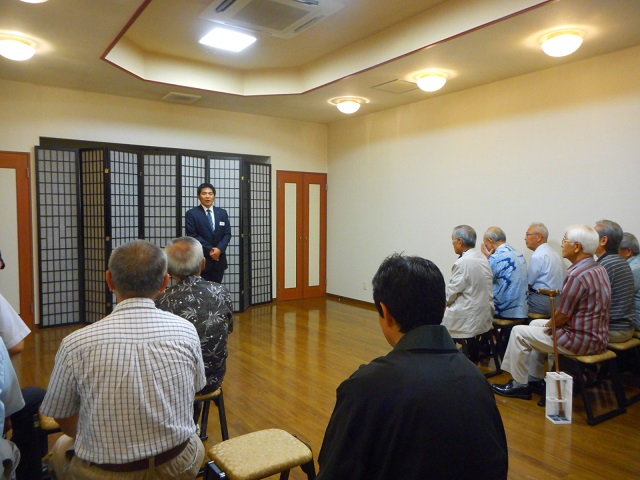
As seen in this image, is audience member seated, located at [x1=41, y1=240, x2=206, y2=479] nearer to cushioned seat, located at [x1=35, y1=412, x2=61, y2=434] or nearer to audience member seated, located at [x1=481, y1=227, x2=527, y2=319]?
cushioned seat, located at [x1=35, y1=412, x2=61, y2=434]

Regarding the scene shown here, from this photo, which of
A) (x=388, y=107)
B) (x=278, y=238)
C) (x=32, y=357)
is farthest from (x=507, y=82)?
(x=32, y=357)

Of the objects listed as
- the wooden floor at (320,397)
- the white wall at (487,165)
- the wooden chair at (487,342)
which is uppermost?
the white wall at (487,165)

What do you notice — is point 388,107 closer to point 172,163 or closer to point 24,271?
point 172,163

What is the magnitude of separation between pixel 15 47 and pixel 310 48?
8.76 ft

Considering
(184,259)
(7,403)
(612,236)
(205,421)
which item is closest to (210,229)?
(205,421)

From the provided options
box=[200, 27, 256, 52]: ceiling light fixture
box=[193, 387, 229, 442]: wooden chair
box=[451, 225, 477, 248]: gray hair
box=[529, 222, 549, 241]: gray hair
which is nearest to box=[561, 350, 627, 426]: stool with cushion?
box=[451, 225, 477, 248]: gray hair

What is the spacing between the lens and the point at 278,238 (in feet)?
Result: 22.9

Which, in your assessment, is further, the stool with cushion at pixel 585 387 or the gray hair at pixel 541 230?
the gray hair at pixel 541 230

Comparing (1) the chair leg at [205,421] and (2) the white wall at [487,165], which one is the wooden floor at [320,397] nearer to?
(1) the chair leg at [205,421]

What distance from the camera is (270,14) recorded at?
3.78 m

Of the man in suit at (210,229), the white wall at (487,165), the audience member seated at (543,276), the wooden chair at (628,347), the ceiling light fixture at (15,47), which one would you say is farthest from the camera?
the man in suit at (210,229)

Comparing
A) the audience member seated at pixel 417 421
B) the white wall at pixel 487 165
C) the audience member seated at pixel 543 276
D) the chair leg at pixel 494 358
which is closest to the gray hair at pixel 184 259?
the audience member seated at pixel 417 421

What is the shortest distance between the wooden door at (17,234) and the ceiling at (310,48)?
3.20 ft

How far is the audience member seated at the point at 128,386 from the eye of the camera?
1.39m
